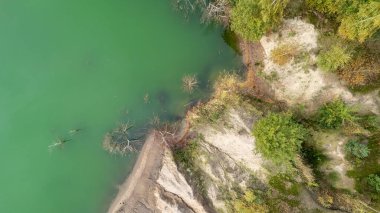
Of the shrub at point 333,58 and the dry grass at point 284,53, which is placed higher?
the dry grass at point 284,53

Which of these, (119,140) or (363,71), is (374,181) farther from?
(119,140)

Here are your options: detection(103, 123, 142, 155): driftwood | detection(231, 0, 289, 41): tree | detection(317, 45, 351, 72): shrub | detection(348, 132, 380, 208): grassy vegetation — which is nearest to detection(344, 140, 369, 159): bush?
detection(348, 132, 380, 208): grassy vegetation

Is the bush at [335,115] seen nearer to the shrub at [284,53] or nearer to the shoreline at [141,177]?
the shrub at [284,53]

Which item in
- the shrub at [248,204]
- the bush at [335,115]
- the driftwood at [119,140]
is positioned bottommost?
the shrub at [248,204]

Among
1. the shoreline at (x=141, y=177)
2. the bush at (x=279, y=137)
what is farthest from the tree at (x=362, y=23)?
the shoreline at (x=141, y=177)

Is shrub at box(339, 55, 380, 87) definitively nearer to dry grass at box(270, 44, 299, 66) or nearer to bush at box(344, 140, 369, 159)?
dry grass at box(270, 44, 299, 66)

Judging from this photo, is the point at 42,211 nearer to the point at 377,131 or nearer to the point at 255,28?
the point at 255,28

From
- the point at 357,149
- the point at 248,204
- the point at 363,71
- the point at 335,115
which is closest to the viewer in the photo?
the point at 357,149

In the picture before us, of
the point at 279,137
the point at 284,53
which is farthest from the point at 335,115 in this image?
the point at 284,53
